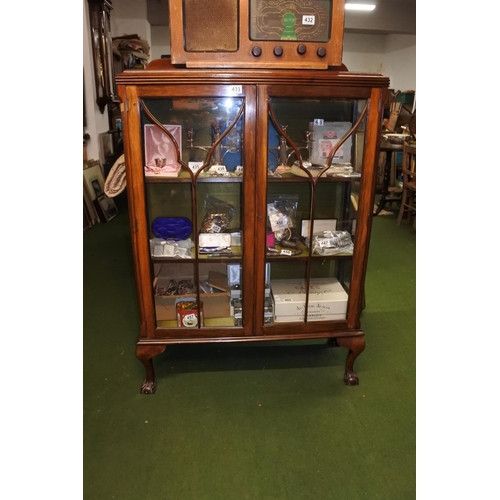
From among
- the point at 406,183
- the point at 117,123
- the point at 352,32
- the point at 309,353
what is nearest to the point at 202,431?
the point at 309,353

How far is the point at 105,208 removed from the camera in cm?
451

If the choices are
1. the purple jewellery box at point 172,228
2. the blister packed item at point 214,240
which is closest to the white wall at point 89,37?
the purple jewellery box at point 172,228

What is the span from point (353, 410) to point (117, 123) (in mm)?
5004

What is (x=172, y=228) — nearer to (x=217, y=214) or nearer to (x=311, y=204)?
(x=217, y=214)

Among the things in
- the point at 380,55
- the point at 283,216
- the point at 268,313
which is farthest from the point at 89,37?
the point at 380,55

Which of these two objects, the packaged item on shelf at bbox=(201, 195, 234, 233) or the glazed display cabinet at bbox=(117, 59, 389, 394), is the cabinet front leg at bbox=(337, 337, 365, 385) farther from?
the packaged item on shelf at bbox=(201, 195, 234, 233)

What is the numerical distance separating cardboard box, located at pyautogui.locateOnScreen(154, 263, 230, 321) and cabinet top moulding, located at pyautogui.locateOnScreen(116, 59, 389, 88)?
0.76 metres

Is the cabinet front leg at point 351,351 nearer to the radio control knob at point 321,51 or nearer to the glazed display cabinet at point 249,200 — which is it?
the glazed display cabinet at point 249,200

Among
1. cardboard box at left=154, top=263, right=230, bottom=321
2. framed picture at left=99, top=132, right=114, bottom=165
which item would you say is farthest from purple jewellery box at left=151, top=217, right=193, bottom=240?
framed picture at left=99, top=132, right=114, bottom=165

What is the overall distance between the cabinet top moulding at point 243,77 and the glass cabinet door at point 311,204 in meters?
0.08

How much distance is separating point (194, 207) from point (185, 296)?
0.41 meters

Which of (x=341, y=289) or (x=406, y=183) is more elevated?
(x=406, y=183)

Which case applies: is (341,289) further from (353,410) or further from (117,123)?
(117,123)

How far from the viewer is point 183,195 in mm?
1783
